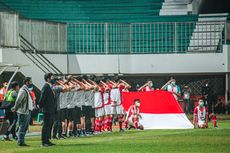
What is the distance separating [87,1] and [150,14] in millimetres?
4519

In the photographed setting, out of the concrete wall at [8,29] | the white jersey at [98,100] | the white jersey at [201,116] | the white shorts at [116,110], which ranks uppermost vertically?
the concrete wall at [8,29]

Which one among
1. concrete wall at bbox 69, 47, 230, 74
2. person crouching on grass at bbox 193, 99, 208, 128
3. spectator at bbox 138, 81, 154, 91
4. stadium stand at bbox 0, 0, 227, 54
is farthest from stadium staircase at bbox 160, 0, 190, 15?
person crouching on grass at bbox 193, 99, 208, 128

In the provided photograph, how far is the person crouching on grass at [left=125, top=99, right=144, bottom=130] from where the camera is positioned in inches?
1276

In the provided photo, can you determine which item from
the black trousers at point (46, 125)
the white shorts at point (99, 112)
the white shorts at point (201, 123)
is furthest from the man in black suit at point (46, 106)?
the white shorts at point (201, 123)

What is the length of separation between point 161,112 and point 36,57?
33.3 ft

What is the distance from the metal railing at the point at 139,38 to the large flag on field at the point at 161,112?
11455 mm

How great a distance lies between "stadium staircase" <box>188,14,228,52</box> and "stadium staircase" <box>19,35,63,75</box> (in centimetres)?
937

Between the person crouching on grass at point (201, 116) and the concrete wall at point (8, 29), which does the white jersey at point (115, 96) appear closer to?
the person crouching on grass at point (201, 116)

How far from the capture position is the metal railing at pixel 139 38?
4581 centimetres

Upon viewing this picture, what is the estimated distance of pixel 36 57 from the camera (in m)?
41.3

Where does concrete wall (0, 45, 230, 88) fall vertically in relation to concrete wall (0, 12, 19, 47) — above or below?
below

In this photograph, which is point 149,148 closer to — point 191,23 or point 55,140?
point 55,140

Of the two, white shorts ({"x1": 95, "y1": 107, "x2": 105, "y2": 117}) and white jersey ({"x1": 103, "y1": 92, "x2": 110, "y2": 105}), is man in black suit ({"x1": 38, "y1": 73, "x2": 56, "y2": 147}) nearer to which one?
white shorts ({"x1": 95, "y1": 107, "x2": 105, "y2": 117})

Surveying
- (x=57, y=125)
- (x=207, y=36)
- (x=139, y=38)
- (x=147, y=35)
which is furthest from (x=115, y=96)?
(x=207, y=36)
